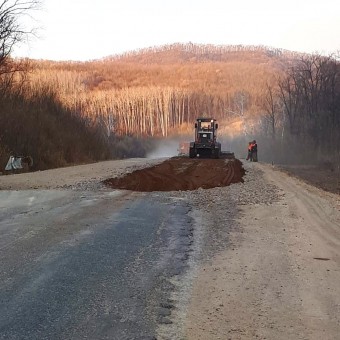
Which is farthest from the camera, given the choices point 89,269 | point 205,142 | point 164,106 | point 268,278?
point 164,106

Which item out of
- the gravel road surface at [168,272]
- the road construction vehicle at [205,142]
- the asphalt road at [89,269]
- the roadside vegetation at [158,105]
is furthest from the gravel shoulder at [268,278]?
the road construction vehicle at [205,142]

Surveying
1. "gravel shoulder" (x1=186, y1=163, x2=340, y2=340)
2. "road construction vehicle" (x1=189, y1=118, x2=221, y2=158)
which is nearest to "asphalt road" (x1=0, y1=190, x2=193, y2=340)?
"gravel shoulder" (x1=186, y1=163, x2=340, y2=340)

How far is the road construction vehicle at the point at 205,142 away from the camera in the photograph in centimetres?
3897

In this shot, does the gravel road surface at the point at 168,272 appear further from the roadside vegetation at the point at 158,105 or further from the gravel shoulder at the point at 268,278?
the roadside vegetation at the point at 158,105

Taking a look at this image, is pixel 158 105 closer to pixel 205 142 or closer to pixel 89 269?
pixel 205 142

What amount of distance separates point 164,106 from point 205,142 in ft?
315

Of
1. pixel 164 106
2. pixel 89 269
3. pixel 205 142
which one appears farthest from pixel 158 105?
pixel 89 269

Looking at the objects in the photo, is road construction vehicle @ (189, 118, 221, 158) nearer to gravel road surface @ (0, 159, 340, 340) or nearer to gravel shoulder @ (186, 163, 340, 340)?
gravel road surface @ (0, 159, 340, 340)

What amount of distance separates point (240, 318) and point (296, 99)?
67089 mm

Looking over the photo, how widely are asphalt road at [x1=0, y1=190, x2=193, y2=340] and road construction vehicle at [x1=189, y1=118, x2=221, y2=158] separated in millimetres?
28710

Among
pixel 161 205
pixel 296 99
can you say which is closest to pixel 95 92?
pixel 296 99

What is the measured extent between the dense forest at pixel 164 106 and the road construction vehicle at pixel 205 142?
7.65 meters

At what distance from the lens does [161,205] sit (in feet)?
37.3

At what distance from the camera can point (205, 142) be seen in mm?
39344
